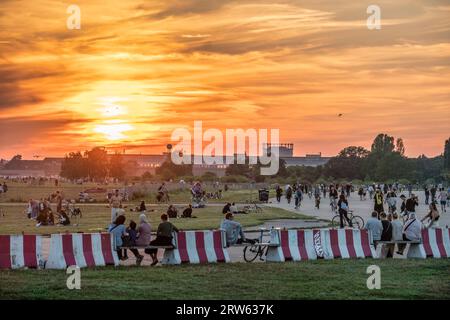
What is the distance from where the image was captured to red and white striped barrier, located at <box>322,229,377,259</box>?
2538 cm

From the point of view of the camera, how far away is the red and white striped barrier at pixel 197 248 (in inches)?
937

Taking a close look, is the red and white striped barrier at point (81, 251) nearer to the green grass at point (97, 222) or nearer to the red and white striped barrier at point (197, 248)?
the red and white striped barrier at point (197, 248)

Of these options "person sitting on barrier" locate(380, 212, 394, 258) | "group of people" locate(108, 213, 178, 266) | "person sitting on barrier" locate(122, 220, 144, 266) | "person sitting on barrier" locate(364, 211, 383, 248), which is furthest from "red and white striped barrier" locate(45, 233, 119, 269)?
"person sitting on barrier" locate(380, 212, 394, 258)

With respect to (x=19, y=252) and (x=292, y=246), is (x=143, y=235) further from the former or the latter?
(x=292, y=246)

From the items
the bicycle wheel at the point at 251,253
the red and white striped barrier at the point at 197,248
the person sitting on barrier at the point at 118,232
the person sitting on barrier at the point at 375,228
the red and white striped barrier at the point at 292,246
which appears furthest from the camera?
the person sitting on barrier at the point at 375,228

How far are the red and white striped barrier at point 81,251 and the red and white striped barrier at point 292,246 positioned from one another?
4312mm

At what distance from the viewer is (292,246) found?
25.0 meters

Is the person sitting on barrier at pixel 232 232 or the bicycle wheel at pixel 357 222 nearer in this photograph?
the person sitting on barrier at pixel 232 232

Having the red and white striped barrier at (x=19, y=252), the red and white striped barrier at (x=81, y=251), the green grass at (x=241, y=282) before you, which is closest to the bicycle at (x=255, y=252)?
the green grass at (x=241, y=282)

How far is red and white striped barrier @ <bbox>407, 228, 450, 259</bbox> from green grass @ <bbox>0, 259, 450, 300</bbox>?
2.03 m

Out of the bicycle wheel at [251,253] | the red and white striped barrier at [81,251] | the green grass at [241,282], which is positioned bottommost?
the green grass at [241,282]
